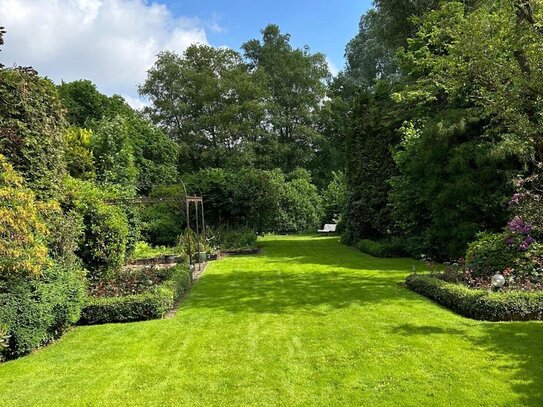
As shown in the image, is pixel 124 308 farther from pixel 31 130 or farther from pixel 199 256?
pixel 199 256

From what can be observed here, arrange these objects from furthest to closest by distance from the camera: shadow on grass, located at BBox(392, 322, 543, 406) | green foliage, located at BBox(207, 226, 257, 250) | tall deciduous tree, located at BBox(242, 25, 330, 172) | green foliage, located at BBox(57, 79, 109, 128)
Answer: tall deciduous tree, located at BBox(242, 25, 330, 172) → green foliage, located at BBox(57, 79, 109, 128) → green foliage, located at BBox(207, 226, 257, 250) → shadow on grass, located at BBox(392, 322, 543, 406)

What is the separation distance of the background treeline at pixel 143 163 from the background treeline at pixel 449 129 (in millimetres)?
5488

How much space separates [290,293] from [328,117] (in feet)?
108

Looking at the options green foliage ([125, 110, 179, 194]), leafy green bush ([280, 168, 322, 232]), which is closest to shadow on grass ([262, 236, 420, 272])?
leafy green bush ([280, 168, 322, 232])

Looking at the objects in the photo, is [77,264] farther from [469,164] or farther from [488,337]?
[469,164]

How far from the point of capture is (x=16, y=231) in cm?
A: 627

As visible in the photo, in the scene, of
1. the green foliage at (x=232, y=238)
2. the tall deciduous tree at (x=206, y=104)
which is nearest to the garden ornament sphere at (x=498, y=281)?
the green foliage at (x=232, y=238)

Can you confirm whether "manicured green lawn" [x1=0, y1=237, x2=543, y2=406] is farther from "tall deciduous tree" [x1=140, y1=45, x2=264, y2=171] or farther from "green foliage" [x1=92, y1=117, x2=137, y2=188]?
"tall deciduous tree" [x1=140, y1=45, x2=264, y2=171]

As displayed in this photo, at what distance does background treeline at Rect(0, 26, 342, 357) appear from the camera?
21.8 feet

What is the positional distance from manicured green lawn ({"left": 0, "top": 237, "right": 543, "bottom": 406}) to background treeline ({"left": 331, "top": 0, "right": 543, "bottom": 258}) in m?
4.36

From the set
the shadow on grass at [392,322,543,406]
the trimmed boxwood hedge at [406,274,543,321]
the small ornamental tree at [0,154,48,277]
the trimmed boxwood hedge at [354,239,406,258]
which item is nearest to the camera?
the shadow on grass at [392,322,543,406]

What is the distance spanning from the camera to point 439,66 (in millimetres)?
10484

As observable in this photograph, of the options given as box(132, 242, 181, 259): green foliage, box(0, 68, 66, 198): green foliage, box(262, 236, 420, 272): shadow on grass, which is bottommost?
box(262, 236, 420, 272): shadow on grass

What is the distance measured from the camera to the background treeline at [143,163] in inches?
262
